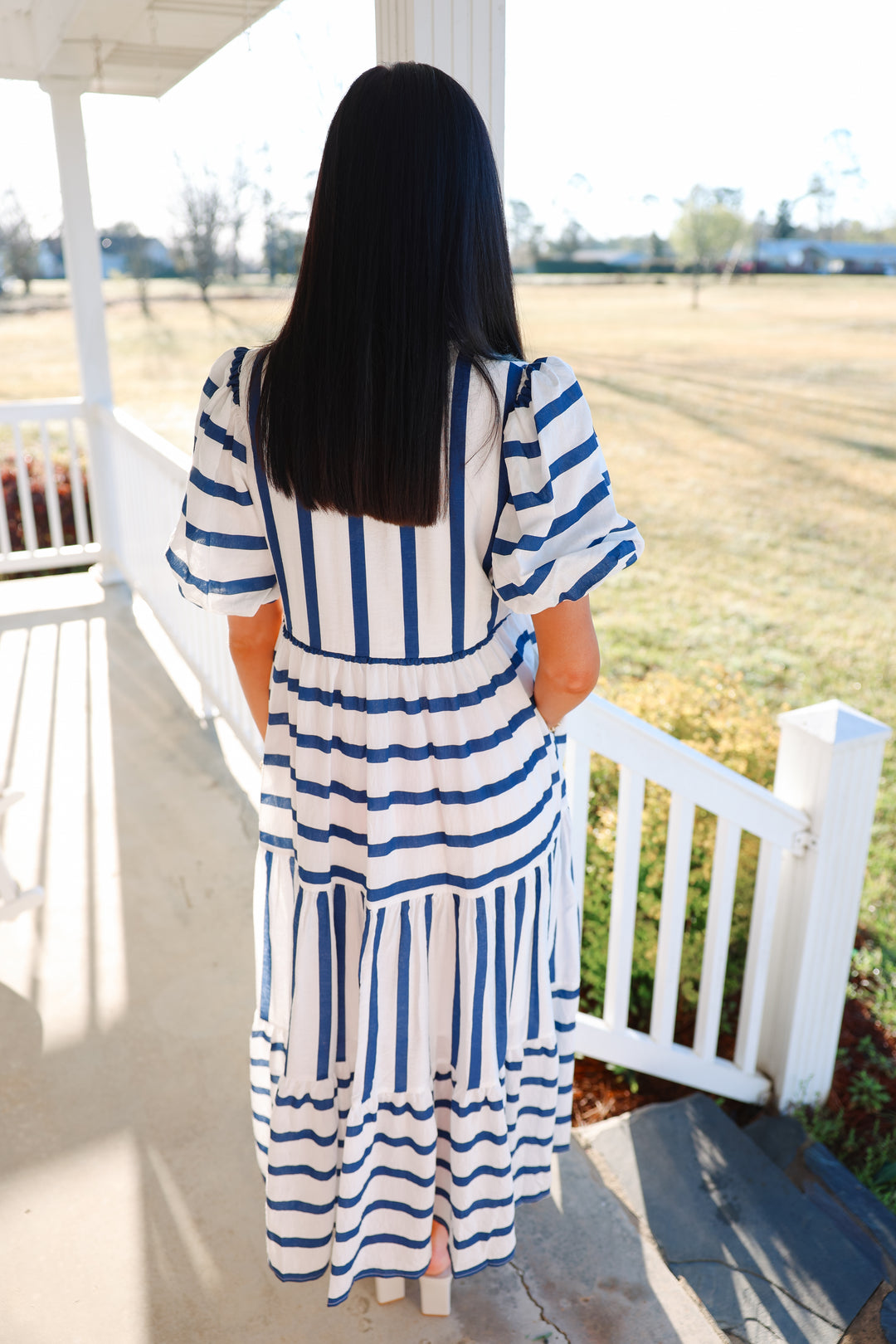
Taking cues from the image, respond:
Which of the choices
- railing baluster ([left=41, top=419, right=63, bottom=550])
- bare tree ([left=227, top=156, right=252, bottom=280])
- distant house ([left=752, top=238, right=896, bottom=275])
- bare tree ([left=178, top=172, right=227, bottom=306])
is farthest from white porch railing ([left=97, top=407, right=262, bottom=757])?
distant house ([left=752, top=238, right=896, bottom=275])

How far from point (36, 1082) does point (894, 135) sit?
37.0 feet

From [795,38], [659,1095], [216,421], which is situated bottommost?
[659,1095]

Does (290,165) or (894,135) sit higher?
(894,135)

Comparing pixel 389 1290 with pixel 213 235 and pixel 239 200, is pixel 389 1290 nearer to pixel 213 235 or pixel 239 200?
pixel 239 200

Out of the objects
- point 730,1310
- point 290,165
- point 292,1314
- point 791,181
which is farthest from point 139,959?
point 791,181

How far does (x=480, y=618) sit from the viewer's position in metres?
1.06

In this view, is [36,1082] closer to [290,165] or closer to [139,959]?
[139,959]

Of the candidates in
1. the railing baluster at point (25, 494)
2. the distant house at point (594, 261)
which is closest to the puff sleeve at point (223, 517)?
the railing baluster at point (25, 494)

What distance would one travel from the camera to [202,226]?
533 centimetres

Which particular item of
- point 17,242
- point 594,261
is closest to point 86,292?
point 17,242

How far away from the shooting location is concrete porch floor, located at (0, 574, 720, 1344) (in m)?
1.42

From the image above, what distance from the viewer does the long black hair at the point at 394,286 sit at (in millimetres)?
899

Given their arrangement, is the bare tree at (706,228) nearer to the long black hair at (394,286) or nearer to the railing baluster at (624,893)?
the railing baluster at (624,893)

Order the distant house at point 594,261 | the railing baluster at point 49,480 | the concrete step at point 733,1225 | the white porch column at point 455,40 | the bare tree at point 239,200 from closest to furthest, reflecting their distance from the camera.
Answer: the white porch column at point 455,40 < the concrete step at point 733,1225 < the bare tree at point 239,200 < the railing baluster at point 49,480 < the distant house at point 594,261
